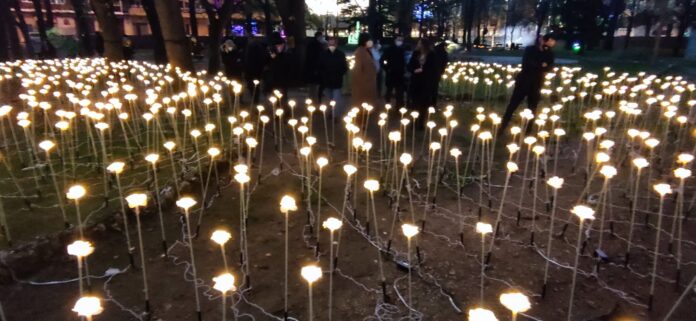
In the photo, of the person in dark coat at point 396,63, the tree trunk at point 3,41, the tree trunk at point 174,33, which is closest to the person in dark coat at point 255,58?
the person in dark coat at point 396,63

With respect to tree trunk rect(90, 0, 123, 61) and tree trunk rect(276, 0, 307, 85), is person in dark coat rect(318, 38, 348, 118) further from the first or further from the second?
tree trunk rect(90, 0, 123, 61)

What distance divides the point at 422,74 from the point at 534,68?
181cm

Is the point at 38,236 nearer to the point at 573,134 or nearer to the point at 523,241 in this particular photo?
the point at 523,241

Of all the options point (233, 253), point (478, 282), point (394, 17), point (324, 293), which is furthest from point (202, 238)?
point (394, 17)

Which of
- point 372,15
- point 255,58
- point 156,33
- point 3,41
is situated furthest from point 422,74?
point 372,15

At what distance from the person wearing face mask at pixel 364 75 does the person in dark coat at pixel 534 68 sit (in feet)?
7.98

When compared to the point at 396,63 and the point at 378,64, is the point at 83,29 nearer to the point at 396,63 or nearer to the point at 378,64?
the point at 378,64

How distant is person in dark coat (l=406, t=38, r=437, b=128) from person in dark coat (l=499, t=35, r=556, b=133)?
1436 mm

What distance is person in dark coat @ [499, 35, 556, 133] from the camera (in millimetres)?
7098

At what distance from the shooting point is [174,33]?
11.5 metres

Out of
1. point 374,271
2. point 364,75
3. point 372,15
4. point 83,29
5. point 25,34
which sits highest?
point 372,15

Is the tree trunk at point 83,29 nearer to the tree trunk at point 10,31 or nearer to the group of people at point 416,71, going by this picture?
the tree trunk at point 10,31

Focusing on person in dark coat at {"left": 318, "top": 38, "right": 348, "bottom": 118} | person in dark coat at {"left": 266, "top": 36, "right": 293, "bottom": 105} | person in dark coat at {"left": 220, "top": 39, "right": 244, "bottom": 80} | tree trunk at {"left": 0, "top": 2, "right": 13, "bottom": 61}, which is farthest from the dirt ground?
tree trunk at {"left": 0, "top": 2, "right": 13, "bottom": 61}

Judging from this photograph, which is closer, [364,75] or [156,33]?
[364,75]
